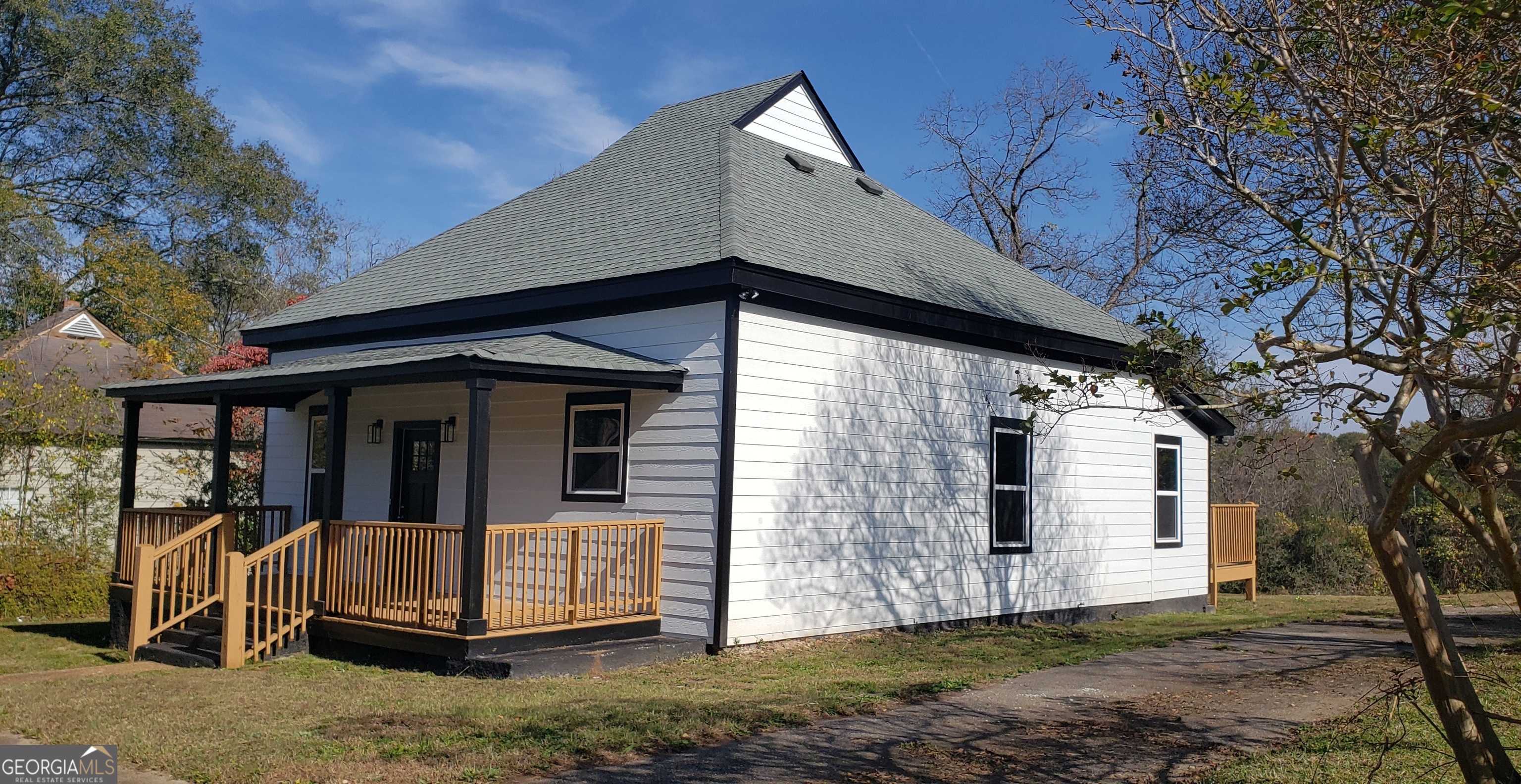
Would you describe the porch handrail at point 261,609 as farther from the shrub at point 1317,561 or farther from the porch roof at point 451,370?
the shrub at point 1317,561

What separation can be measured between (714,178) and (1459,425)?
432 inches

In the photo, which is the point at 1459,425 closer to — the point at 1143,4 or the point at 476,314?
the point at 1143,4

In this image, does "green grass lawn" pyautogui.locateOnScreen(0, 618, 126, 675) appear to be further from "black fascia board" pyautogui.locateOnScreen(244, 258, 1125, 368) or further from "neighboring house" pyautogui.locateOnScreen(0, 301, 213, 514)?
"black fascia board" pyautogui.locateOnScreen(244, 258, 1125, 368)

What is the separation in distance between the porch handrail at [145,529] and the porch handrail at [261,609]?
1.66 meters

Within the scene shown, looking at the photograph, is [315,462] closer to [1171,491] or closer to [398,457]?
[398,457]

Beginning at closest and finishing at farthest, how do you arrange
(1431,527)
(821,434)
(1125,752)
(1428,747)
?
(1428,747), (1125,752), (821,434), (1431,527)

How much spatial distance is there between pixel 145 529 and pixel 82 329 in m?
19.1

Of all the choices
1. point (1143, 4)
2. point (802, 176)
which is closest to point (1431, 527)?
point (802, 176)

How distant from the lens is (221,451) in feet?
42.8

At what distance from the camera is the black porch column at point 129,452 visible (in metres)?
13.9

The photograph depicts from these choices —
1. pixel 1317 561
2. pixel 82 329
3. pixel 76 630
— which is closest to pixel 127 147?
pixel 82 329

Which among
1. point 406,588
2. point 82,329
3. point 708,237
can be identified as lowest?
point 406,588

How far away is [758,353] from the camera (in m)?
11.5

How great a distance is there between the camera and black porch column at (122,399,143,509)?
546 inches
